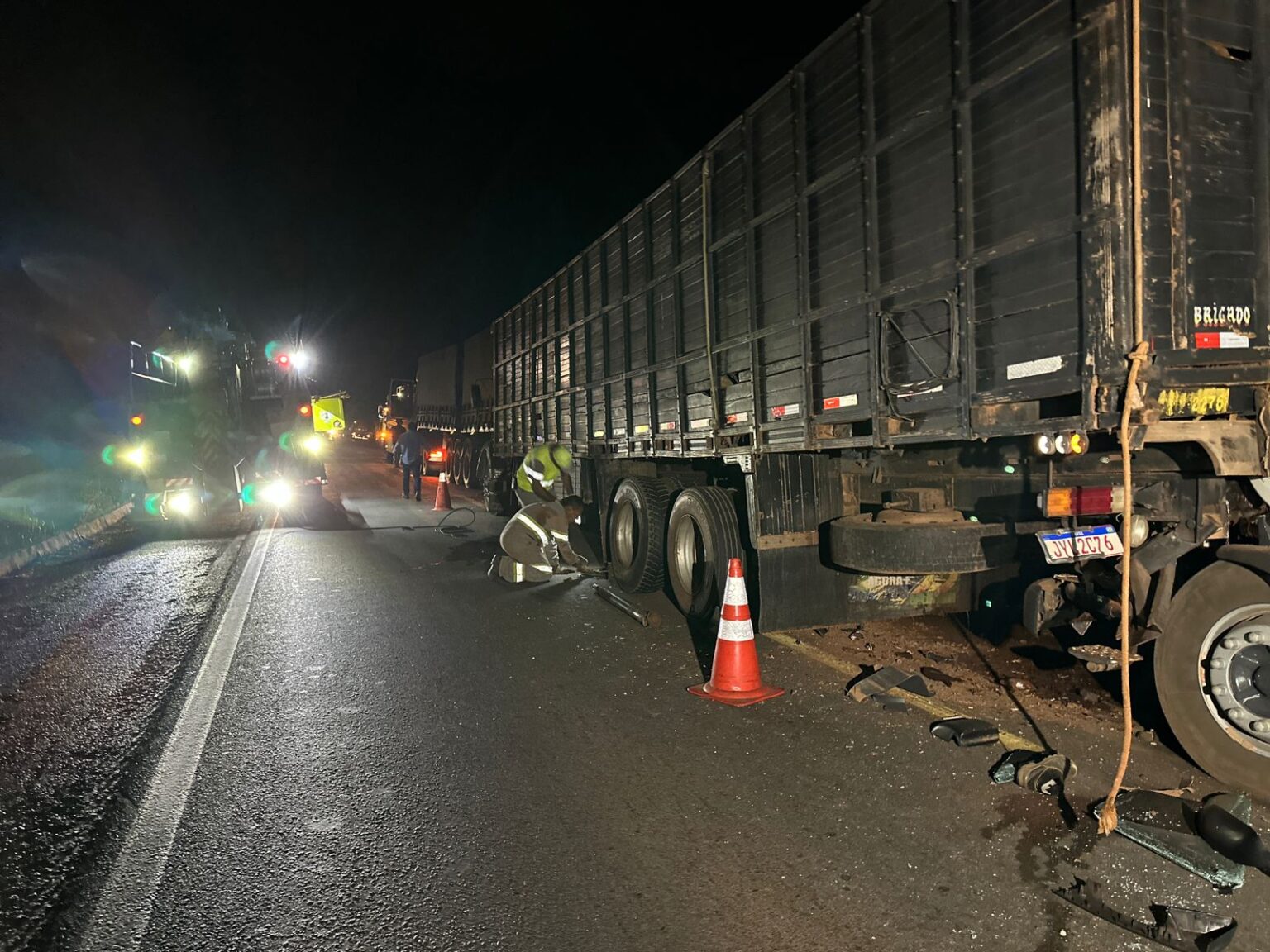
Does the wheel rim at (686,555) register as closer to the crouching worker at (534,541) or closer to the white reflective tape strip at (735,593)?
the crouching worker at (534,541)

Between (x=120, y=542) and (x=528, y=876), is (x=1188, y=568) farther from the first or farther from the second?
(x=120, y=542)

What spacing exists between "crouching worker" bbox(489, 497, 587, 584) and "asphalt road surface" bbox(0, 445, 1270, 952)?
1949 mm

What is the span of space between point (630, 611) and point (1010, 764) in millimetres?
3860

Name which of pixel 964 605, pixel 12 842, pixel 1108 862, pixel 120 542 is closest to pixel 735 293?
pixel 964 605

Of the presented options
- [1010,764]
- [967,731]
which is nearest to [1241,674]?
[1010,764]

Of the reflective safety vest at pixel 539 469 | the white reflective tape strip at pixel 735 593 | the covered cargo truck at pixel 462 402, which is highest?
the covered cargo truck at pixel 462 402

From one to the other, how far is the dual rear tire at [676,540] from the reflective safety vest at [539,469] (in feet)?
2.62

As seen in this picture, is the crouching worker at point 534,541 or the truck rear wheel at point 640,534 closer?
the truck rear wheel at point 640,534

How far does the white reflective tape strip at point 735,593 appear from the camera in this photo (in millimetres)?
5141

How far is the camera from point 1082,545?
3975 millimetres

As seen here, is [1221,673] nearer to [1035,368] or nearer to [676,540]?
[1035,368]

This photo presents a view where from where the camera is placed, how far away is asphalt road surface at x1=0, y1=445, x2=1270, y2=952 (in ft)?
9.25

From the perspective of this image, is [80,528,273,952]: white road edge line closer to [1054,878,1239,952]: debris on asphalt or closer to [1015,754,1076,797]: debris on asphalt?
[1054,878,1239,952]: debris on asphalt

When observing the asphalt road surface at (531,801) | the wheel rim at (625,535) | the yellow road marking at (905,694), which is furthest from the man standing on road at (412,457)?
the yellow road marking at (905,694)
